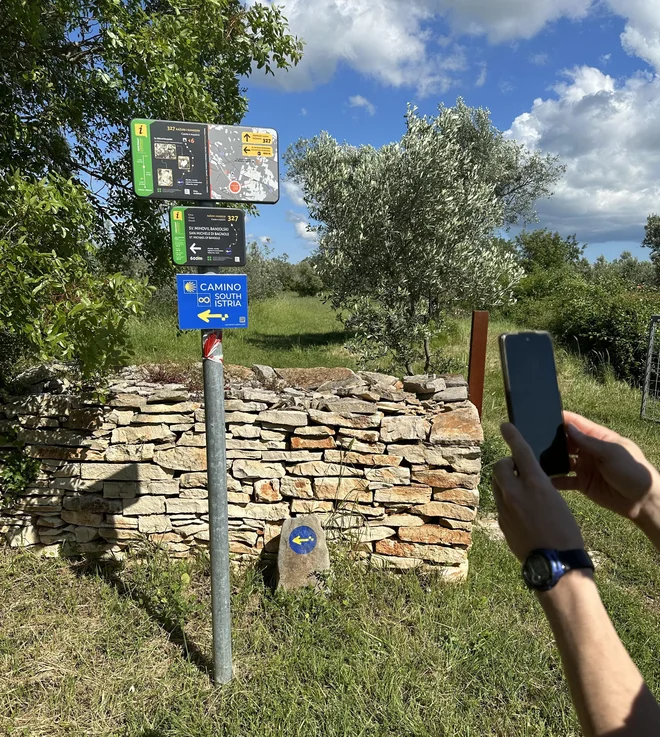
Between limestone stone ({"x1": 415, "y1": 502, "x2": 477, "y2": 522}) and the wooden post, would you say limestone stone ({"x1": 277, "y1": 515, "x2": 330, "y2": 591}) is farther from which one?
the wooden post

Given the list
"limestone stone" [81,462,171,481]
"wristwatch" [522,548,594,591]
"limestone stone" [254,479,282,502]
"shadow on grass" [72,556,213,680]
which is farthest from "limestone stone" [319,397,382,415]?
"wristwatch" [522,548,594,591]

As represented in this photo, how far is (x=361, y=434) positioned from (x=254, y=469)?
85cm

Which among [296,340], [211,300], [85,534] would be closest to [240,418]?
[211,300]

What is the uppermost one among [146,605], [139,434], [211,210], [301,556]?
[211,210]

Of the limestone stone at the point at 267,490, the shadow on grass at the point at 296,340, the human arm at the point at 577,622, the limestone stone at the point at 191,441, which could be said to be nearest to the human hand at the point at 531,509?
the human arm at the point at 577,622

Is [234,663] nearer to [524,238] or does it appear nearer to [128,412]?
[128,412]

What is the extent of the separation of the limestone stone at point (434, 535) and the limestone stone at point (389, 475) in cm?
38

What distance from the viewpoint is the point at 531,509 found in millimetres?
947

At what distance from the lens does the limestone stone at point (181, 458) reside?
12.3 ft

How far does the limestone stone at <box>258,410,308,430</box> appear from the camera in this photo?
3.69 metres

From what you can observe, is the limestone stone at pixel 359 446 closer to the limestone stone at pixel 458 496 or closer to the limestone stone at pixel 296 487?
the limestone stone at pixel 296 487

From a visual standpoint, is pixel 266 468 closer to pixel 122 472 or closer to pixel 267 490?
pixel 267 490

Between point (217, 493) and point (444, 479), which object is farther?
point (444, 479)

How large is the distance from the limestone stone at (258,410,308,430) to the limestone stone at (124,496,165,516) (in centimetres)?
102
